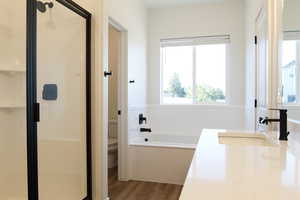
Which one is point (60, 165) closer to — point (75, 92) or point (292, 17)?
point (75, 92)

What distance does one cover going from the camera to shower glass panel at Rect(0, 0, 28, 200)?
164 cm

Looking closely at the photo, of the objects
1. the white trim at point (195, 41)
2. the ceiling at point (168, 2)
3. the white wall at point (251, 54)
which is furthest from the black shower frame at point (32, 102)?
the white trim at point (195, 41)

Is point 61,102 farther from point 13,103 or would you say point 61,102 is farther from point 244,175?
point 244,175

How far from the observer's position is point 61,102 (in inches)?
77.0

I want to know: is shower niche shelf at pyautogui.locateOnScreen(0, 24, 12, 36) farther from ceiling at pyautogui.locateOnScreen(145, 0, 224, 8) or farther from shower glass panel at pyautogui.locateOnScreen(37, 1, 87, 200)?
ceiling at pyautogui.locateOnScreen(145, 0, 224, 8)

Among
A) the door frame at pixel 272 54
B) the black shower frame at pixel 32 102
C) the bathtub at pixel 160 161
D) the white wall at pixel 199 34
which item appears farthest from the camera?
the white wall at pixel 199 34

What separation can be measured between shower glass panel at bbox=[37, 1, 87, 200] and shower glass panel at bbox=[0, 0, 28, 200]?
0.38ft

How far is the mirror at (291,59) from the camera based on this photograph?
5.55 ft

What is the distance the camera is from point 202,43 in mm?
3949

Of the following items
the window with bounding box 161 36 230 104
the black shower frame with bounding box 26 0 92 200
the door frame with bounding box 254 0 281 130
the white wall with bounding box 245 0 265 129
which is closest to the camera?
the black shower frame with bounding box 26 0 92 200

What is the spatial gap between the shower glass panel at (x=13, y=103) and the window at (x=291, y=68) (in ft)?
6.18

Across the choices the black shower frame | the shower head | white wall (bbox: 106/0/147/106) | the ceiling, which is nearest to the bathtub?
white wall (bbox: 106/0/147/106)

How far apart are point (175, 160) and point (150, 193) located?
0.53 meters

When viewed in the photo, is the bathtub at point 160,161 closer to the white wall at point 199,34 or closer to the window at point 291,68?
the white wall at point 199,34
